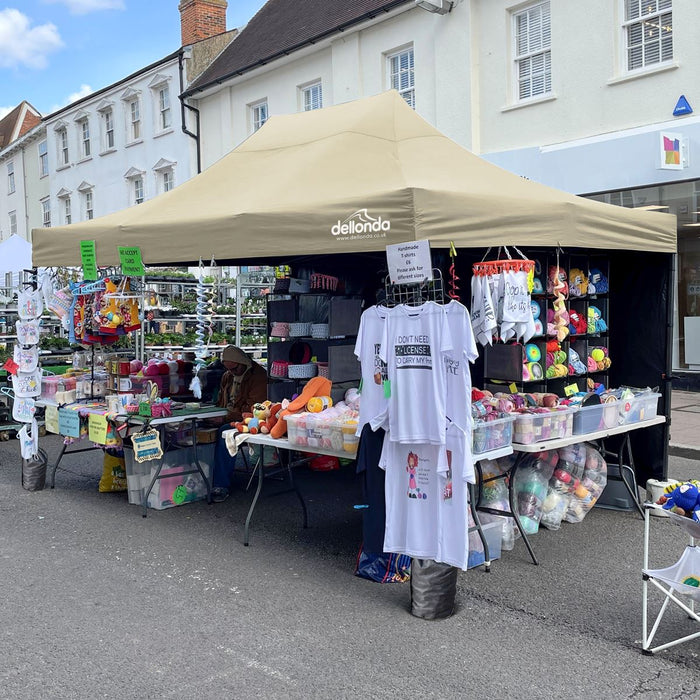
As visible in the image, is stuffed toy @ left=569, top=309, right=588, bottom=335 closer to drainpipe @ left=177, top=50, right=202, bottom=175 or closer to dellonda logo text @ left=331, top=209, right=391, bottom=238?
dellonda logo text @ left=331, top=209, right=391, bottom=238

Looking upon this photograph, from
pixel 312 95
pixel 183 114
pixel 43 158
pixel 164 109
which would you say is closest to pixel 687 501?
pixel 312 95

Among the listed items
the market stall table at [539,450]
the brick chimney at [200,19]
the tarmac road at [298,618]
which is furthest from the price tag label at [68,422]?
the brick chimney at [200,19]

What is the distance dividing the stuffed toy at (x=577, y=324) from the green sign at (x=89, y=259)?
4.14 meters

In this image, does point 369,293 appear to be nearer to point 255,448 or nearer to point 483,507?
point 255,448

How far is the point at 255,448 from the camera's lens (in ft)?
21.8

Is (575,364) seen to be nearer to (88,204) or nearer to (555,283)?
(555,283)

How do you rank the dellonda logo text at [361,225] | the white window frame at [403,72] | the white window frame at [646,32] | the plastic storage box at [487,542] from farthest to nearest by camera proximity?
the white window frame at [403,72], the white window frame at [646,32], the plastic storage box at [487,542], the dellonda logo text at [361,225]

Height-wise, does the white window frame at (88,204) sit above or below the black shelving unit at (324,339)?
above

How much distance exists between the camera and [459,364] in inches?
171

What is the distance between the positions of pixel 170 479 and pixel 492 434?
3211 millimetres

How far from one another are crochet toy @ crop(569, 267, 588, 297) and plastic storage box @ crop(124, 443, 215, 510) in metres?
3.55

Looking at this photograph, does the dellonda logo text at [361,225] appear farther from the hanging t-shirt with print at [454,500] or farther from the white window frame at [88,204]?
the white window frame at [88,204]

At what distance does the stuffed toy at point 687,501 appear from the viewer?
3.77 metres

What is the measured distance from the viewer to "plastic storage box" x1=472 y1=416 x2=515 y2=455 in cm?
491
